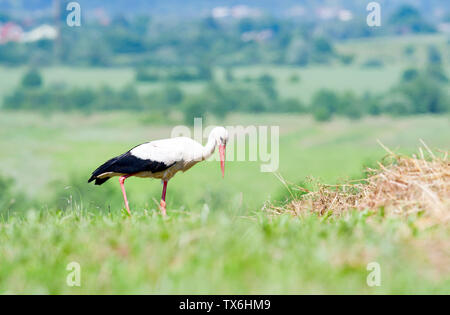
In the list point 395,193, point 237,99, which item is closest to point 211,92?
point 237,99

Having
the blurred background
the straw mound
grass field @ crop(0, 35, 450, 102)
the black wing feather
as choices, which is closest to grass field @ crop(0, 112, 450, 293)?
the straw mound

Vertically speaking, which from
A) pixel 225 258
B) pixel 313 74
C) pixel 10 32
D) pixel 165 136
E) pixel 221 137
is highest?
pixel 10 32

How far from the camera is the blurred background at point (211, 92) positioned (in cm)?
7094

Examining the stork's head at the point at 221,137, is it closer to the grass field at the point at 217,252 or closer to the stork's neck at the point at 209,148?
the stork's neck at the point at 209,148

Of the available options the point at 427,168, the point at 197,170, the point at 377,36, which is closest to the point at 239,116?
the point at 197,170

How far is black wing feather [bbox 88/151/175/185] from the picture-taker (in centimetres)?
928

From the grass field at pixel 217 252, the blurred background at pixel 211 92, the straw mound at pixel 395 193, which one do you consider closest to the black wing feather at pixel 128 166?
the grass field at pixel 217 252

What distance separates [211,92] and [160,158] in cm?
8292

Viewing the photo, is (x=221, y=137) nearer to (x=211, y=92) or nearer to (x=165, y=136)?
(x=165, y=136)

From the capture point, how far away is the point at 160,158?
31.0 ft

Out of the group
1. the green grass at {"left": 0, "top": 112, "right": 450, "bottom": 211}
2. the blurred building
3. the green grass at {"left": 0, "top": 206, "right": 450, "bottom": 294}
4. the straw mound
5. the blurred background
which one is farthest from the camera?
the blurred building

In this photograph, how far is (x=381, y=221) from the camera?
6.79 metres

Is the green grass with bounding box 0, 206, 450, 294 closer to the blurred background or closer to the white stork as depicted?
the white stork
